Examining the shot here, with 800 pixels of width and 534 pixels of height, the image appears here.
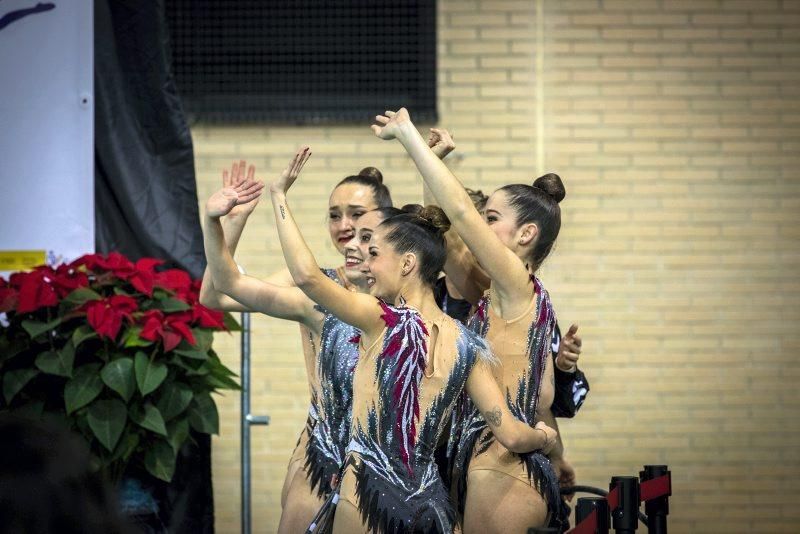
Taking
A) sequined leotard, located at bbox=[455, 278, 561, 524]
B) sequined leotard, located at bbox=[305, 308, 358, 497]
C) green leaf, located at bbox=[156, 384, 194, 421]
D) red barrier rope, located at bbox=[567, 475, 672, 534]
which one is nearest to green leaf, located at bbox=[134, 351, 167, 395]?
green leaf, located at bbox=[156, 384, 194, 421]

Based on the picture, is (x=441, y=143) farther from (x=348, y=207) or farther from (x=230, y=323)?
(x=230, y=323)

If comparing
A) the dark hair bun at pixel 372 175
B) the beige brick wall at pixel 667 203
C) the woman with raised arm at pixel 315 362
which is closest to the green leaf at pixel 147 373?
the woman with raised arm at pixel 315 362

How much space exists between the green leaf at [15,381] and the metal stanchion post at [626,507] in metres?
2.15

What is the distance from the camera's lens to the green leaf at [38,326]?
13.6ft

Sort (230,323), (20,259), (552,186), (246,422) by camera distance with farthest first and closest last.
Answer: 1. (20,259)
2. (246,422)
3. (230,323)
4. (552,186)

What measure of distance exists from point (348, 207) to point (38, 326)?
4.15 feet

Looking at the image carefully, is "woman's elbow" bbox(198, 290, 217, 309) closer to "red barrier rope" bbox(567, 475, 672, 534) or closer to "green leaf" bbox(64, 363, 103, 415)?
"green leaf" bbox(64, 363, 103, 415)

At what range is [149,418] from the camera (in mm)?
4211

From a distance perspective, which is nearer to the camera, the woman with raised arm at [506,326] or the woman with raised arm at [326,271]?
the woman with raised arm at [506,326]

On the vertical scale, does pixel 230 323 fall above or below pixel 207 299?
below

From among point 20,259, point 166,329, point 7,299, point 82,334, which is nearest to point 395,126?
point 166,329

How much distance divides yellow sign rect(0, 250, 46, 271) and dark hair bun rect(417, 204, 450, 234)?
236 cm

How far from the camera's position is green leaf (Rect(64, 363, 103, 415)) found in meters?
4.14

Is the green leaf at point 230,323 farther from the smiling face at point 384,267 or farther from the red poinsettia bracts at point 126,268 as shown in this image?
the smiling face at point 384,267
